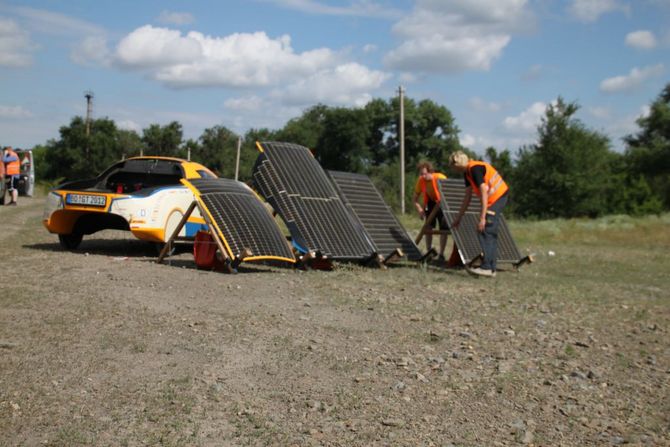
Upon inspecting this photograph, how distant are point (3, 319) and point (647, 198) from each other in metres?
63.9

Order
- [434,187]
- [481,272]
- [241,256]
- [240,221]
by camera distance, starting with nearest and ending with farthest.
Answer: [241,256], [240,221], [481,272], [434,187]

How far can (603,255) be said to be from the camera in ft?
62.7

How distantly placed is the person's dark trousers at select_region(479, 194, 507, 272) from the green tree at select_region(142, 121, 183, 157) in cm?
6673

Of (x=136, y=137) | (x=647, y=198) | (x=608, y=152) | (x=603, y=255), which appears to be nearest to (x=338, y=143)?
(x=136, y=137)

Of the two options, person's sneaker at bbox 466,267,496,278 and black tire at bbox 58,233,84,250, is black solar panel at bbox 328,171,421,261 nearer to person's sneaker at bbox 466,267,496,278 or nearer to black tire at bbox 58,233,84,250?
person's sneaker at bbox 466,267,496,278

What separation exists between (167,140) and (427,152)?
27.1 meters

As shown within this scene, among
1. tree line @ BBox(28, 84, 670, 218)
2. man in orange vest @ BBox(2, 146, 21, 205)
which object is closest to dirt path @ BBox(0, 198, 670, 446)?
man in orange vest @ BBox(2, 146, 21, 205)

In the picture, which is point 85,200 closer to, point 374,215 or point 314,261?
point 314,261

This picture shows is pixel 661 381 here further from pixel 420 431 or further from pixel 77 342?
pixel 77 342

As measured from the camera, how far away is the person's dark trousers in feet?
42.5

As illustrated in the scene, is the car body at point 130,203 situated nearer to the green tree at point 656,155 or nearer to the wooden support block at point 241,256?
the wooden support block at point 241,256

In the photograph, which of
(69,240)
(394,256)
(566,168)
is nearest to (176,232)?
(69,240)

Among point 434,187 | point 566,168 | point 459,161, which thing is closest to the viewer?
point 459,161

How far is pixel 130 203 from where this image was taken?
1219 centimetres
